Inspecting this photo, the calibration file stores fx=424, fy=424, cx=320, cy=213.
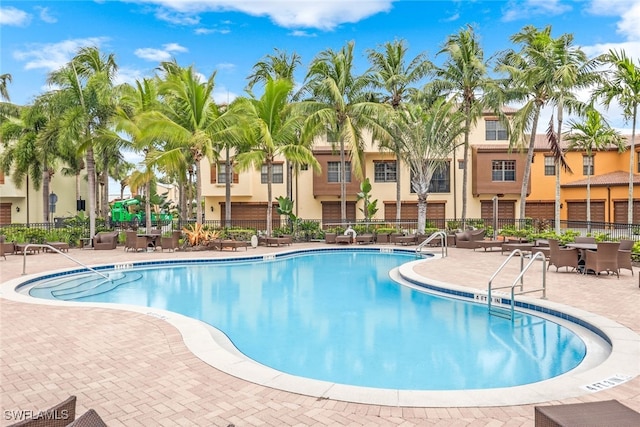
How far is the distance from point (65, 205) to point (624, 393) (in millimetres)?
40097

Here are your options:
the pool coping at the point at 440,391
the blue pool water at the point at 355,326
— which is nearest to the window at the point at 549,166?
the blue pool water at the point at 355,326

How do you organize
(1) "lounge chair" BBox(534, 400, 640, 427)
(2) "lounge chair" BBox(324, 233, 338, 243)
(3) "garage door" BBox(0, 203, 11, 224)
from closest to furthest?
1. (1) "lounge chair" BBox(534, 400, 640, 427)
2. (2) "lounge chair" BBox(324, 233, 338, 243)
3. (3) "garage door" BBox(0, 203, 11, 224)

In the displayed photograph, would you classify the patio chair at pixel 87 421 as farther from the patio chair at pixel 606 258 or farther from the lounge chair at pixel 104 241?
the lounge chair at pixel 104 241

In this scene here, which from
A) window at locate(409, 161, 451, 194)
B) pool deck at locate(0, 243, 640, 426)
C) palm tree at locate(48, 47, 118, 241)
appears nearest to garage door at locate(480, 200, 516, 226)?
window at locate(409, 161, 451, 194)

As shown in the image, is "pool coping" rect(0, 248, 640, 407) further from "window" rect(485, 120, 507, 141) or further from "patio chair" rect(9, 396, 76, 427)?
"window" rect(485, 120, 507, 141)

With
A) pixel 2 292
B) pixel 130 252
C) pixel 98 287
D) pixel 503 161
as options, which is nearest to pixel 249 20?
pixel 130 252

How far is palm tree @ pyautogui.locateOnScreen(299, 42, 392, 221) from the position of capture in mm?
22062

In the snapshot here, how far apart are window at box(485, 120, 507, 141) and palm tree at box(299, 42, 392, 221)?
11759 millimetres

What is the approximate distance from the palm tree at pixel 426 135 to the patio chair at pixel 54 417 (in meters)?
20.8

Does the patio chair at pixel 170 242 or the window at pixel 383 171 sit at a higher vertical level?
the window at pixel 383 171

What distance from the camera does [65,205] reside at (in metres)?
35.8

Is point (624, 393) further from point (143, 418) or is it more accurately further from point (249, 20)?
point (249, 20)

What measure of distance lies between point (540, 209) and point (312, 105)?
1954 cm

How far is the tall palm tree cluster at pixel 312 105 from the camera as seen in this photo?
1880cm
